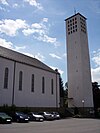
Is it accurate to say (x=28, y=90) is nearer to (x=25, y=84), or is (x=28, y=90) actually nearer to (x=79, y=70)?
(x=25, y=84)

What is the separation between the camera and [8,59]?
3148 centimetres

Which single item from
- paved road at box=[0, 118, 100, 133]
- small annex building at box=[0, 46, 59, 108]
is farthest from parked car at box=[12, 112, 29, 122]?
small annex building at box=[0, 46, 59, 108]

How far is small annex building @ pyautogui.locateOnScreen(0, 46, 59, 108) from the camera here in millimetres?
30141

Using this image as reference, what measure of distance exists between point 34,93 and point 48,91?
15.6ft

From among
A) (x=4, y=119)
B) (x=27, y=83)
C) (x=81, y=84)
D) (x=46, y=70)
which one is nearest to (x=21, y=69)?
(x=27, y=83)

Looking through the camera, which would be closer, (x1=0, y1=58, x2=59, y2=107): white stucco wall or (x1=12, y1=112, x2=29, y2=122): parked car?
(x1=12, y1=112, x2=29, y2=122): parked car

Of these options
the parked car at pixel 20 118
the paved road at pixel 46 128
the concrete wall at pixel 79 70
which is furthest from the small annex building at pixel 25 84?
the paved road at pixel 46 128

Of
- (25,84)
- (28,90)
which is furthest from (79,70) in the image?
(25,84)

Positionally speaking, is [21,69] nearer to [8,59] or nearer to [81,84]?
[8,59]

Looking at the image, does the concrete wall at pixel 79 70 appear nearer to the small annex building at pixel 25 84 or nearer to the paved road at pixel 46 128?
the small annex building at pixel 25 84

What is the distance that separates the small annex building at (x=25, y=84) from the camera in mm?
30141

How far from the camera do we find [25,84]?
3362 cm

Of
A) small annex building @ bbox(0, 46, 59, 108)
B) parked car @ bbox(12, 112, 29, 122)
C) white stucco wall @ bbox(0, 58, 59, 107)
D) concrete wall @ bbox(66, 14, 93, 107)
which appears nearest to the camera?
parked car @ bbox(12, 112, 29, 122)

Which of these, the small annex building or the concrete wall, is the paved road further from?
the concrete wall
